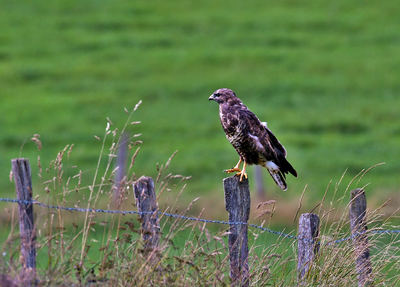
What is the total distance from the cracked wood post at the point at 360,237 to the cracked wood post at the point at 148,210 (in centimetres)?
129

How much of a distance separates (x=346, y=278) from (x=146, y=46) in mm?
24150

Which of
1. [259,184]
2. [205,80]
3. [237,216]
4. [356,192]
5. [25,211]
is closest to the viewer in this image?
[25,211]

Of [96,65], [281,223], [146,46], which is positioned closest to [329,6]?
[146,46]

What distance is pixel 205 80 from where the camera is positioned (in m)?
26.5

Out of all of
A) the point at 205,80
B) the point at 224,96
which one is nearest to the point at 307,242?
the point at 224,96

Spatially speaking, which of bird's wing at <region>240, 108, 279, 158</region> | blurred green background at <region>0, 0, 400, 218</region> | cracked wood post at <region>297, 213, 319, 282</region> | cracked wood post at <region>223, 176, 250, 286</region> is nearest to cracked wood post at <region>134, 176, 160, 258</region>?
cracked wood post at <region>223, 176, 250, 286</region>

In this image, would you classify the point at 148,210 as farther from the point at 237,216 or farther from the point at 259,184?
the point at 259,184

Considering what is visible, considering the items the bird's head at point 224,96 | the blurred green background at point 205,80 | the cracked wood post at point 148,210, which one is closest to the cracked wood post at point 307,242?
the cracked wood post at point 148,210

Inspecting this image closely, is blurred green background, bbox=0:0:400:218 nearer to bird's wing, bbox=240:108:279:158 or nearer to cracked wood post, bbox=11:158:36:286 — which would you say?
bird's wing, bbox=240:108:279:158

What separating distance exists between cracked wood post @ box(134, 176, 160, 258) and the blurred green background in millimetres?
8868

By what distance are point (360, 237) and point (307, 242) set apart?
1.10 feet

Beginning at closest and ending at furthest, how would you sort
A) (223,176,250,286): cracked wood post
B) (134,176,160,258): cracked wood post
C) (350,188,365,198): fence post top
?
(134,176,160,258): cracked wood post < (223,176,250,286): cracked wood post < (350,188,365,198): fence post top

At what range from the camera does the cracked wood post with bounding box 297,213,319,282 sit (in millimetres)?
6059

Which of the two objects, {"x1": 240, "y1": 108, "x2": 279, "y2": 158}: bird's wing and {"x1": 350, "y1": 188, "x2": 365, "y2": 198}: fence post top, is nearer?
{"x1": 350, "y1": 188, "x2": 365, "y2": 198}: fence post top
